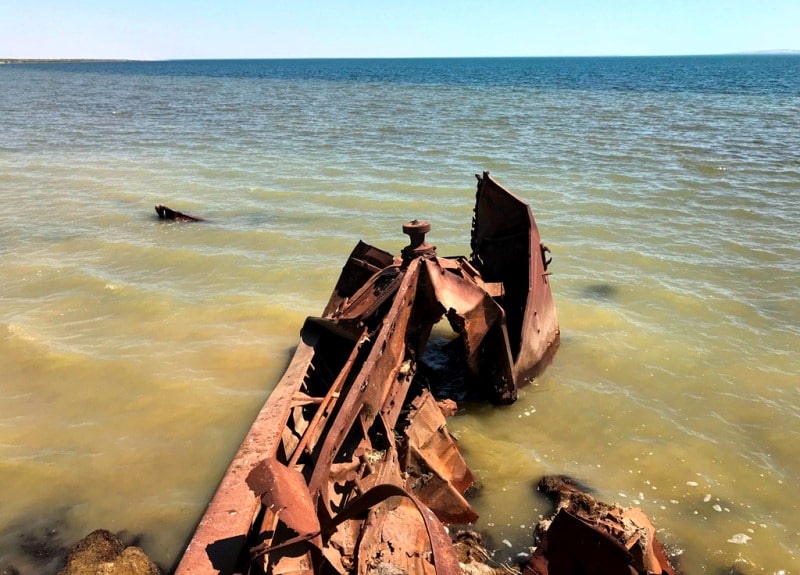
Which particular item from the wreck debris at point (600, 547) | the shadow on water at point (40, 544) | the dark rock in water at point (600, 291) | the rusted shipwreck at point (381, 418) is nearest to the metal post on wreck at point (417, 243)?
the rusted shipwreck at point (381, 418)

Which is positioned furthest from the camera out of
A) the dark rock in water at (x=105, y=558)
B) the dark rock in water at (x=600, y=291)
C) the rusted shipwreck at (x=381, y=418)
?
the dark rock in water at (x=600, y=291)

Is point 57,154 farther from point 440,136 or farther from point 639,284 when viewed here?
point 639,284

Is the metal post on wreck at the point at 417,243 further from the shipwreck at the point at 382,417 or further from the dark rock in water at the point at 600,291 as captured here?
the dark rock in water at the point at 600,291

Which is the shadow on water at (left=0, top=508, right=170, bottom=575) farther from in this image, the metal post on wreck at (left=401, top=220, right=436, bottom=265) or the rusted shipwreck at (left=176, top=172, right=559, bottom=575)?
the metal post on wreck at (left=401, top=220, right=436, bottom=265)

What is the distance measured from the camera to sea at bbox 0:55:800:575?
4.74 m

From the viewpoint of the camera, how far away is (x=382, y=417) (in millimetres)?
4145

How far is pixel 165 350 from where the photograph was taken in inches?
281

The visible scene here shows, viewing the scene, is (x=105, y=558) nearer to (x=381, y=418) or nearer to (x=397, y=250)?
(x=381, y=418)

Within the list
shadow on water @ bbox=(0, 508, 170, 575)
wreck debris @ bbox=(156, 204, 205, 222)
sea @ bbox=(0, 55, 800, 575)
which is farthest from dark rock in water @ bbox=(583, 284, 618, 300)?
wreck debris @ bbox=(156, 204, 205, 222)

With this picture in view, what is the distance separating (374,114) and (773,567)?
2828 centimetres

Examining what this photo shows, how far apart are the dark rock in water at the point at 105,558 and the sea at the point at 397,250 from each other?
127 millimetres

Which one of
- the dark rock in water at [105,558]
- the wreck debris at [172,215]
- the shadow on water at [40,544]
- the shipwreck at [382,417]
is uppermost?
the shipwreck at [382,417]

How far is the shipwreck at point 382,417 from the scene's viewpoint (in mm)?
2781

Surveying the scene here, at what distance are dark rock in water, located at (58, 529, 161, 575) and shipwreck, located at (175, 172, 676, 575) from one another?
4.08ft
